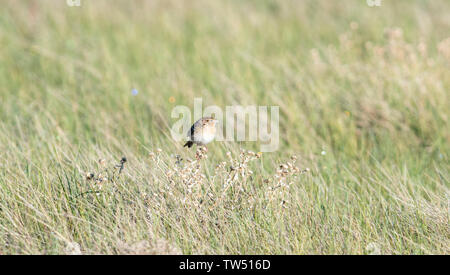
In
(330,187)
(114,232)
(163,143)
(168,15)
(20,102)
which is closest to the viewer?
(114,232)

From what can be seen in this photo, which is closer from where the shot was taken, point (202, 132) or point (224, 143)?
point (202, 132)

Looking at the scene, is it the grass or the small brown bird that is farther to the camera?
the small brown bird

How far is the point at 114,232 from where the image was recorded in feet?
9.62

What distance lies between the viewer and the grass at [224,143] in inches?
122

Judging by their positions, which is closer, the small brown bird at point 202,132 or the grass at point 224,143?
the grass at point 224,143

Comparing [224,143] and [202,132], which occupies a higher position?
[224,143]

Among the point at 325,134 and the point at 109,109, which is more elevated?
the point at 109,109

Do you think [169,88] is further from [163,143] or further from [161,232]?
[161,232]

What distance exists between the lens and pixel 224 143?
4.24 metres

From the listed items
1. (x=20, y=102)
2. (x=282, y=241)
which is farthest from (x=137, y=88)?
(x=282, y=241)

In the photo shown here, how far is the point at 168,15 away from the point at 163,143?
14.1 ft

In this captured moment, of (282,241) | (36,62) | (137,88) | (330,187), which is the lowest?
(282,241)

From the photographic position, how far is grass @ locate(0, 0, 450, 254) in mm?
3098

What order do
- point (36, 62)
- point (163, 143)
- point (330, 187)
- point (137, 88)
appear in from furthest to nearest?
point (36, 62) < point (137, 88) < point (163, 143) < point (330, 187)
